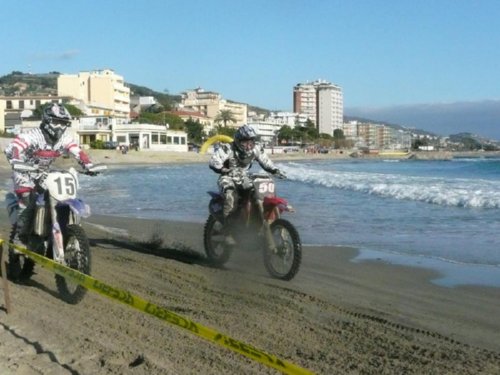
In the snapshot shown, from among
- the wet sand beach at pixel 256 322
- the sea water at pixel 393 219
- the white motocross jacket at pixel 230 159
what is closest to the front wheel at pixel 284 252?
the wet sand beach at pixel 256 322

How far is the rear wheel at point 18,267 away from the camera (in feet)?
23.7

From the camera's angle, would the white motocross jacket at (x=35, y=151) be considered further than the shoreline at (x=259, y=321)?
Yes

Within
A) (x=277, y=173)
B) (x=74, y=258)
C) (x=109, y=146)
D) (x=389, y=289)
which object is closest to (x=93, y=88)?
(x=109, y=146)

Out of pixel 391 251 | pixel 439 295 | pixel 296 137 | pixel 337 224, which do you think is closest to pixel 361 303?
pixel 439 295

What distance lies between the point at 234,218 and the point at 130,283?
157cm

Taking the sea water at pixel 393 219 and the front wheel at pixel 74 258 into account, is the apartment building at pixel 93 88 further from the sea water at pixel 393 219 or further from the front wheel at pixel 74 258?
the front wheel at pixel 74 258

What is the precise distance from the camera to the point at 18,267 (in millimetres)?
7297

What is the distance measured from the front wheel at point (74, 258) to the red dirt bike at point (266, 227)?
7.49 ft

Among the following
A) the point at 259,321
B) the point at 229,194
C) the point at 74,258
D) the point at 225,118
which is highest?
the point at 225,118

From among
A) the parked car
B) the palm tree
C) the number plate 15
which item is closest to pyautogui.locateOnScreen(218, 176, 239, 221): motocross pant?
the number plate 15

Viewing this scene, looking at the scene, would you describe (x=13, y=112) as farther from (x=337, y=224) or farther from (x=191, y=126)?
(x=337, y=224)

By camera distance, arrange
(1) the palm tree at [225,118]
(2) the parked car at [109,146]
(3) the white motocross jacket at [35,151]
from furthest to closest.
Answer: (1) the palm tree at [225,118] < (2) the parked car at [109,146] < (3) the white motocross jacket at [35,151]

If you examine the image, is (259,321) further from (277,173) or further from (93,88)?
(93,88)

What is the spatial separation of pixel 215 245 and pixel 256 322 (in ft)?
10.7
